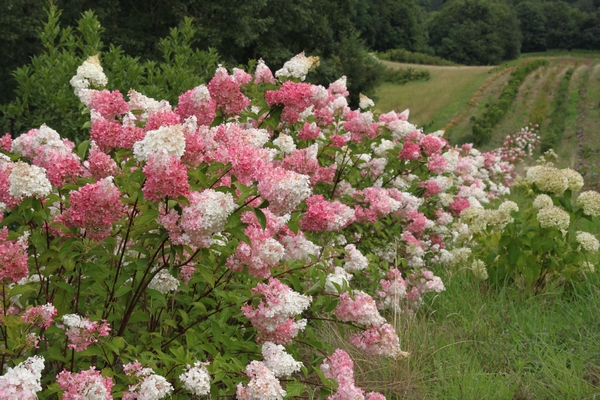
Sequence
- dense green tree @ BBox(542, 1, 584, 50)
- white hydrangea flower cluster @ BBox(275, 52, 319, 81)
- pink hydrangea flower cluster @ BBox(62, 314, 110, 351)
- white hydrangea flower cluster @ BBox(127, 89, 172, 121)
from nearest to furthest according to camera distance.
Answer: pink hydrangea flower cluster @ BBox(62, 314, 110, 351) → white hydrangea flower cluster @ BBox(127, 89, 172, 121) → white hydrangea flower cluster @ BBox(275, 52, 319, 81) → dense green tree @ BBox(542, 1, 584, 50)

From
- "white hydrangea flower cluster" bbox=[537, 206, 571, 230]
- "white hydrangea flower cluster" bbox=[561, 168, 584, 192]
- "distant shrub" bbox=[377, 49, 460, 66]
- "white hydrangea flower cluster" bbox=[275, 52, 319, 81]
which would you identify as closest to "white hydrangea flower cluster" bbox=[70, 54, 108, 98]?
"white hydrangea flower cluster" bbox=[275, 52, 319, 81]

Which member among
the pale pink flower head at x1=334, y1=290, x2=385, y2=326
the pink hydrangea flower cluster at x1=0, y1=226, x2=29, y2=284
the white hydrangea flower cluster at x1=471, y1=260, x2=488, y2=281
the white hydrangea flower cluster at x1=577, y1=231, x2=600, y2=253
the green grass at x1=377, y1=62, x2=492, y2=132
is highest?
the pink hydrangea flower cluster at x1=0, y1=226, x2=29, y2=284

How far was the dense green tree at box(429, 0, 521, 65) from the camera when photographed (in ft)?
241

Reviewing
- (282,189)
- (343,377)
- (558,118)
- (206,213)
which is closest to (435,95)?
(558,118)

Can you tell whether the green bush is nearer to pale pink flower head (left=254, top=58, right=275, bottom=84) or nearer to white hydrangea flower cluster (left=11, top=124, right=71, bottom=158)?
pale pink flower head (left=254, top=58, right=275, bottom=84)

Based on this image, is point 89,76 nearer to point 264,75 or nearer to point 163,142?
point 264,75

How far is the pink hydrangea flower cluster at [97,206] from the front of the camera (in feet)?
6.04

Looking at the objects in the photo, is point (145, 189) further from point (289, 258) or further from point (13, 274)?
point (289, 258)

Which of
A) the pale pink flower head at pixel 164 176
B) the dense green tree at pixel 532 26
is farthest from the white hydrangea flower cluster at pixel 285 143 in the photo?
the dense green tree at pixel 532 26

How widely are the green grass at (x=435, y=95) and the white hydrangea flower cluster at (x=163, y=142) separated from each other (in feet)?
71.9

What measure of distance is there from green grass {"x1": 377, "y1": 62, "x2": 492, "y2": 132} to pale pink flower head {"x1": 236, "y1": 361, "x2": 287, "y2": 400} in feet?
71.7

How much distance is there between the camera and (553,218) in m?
3.81

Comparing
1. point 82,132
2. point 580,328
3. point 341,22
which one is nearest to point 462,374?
point 580,328

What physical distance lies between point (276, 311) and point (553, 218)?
256cm
